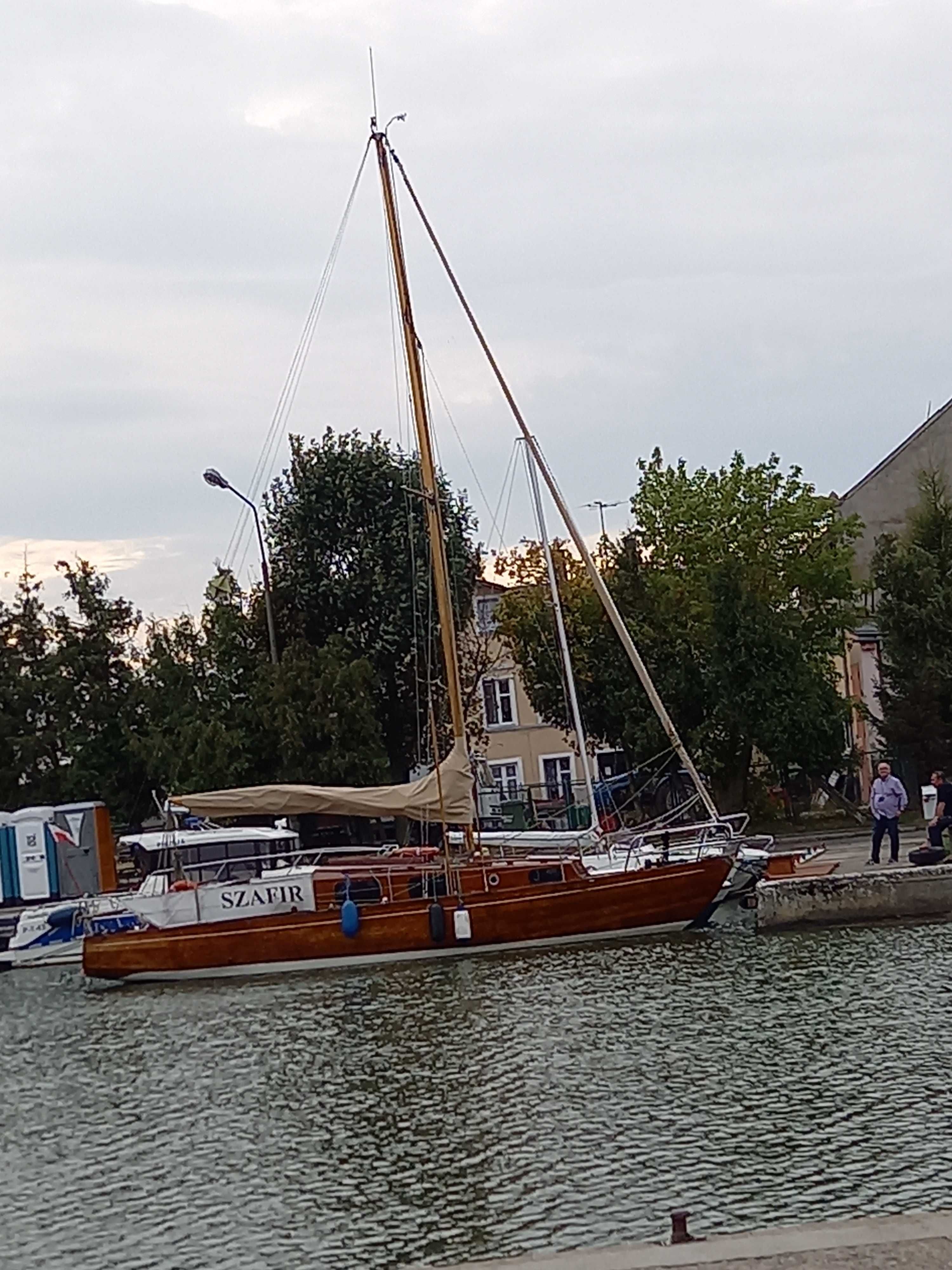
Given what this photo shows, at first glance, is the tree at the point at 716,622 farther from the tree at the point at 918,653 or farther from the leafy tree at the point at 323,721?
the leafy tree at the point at 323,721

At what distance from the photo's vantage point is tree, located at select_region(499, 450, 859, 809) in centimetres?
4919

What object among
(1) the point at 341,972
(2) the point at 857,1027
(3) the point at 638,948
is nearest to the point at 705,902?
(3) the point at 638,948

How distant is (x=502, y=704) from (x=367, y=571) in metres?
22.2

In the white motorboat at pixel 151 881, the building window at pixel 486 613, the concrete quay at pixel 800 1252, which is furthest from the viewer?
the building window at pixel 486 613

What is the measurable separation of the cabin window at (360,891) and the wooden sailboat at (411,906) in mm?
18

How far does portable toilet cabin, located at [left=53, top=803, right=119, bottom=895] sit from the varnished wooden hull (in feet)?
55.8

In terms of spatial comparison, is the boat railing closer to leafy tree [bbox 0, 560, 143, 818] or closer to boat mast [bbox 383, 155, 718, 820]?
boat mast [bbox 383, 155, 718, 820]

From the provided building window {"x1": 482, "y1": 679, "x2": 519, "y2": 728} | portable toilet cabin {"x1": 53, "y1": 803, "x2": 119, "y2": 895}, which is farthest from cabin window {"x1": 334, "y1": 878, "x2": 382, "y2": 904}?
building window {"x1": 482, "y1": 679, "x2": 519, "y2": 728}

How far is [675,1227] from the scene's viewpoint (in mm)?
9422

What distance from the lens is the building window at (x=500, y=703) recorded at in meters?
72.8

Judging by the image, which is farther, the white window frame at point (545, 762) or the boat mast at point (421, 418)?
the white window frame at point (545, 762)

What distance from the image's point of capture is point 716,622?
4953 cm

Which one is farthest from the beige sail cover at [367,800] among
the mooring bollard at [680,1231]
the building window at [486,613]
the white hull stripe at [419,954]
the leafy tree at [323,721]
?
the building window at [486,613]

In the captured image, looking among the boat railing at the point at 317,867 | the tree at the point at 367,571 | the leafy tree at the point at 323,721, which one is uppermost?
the tree at the point at 367,571
